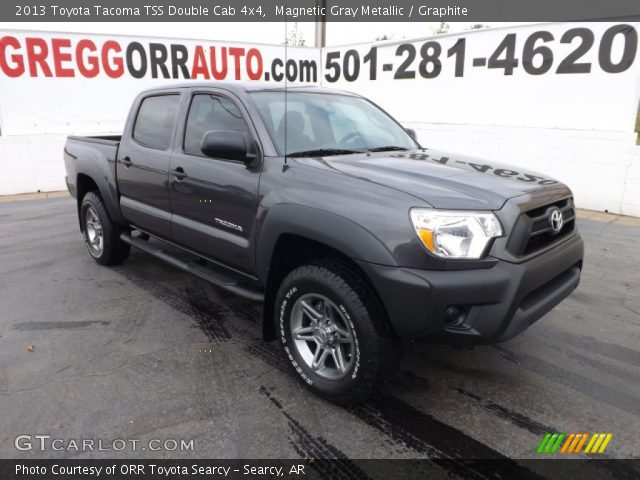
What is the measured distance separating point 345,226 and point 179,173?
1757mm

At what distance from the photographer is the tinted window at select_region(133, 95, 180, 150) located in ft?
13.3

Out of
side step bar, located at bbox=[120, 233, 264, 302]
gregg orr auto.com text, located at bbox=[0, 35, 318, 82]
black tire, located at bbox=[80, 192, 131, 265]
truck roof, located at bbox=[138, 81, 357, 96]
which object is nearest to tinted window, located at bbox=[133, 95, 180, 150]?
truck roof, located at bbox=[138, 81, 357, 96]

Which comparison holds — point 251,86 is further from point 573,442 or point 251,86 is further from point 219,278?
point 573,442

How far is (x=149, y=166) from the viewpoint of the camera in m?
4.12

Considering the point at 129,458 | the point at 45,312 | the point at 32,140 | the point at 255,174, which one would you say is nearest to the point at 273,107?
the point at 255,174

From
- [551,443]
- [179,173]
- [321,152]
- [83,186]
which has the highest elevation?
[321,152]

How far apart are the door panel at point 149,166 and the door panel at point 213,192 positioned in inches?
7.0

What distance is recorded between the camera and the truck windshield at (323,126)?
327 cm

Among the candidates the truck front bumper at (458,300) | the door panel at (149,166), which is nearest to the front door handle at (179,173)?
the door panel at (149,166)

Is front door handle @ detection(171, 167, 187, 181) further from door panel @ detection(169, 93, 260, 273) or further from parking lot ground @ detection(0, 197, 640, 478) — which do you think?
parking lot ground @ detection(0, 197, 640, 478)

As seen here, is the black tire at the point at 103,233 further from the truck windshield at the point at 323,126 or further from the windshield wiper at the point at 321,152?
the windshield wiper at the point at 321,152

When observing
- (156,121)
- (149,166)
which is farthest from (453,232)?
(156,121)

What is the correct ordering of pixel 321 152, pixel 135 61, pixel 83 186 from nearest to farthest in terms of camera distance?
pixel 321 152
pixel 83 186
pixel 135 61
